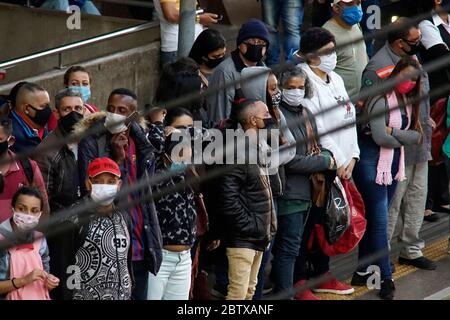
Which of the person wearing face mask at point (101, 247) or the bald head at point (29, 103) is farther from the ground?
the bald head at point (29, 103)

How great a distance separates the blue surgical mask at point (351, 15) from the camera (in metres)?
11.4

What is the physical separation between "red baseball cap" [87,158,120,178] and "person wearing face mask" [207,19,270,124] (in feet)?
5.04

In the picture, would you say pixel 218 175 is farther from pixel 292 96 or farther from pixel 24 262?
pixel 24 262

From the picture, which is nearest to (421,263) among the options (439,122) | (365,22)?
(439,122)

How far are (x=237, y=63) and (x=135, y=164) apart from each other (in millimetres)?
1810

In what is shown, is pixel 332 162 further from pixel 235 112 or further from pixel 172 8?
→ pixel 172 8

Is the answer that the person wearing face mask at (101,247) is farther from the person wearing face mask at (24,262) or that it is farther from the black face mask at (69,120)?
the black face mask at (69,120)

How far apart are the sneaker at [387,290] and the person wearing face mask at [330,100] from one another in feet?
2.86

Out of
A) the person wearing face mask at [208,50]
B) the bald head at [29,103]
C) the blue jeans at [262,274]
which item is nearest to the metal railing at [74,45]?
the person wearing face mask at [208,50]

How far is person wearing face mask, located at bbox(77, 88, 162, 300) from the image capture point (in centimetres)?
848

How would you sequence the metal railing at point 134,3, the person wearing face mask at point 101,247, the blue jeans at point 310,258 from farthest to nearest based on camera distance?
the metal railing at point 134,3 < the blue jeans at point 310,258 < the person wearing face mask at point 101,247

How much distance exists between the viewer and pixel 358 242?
10.3 metres

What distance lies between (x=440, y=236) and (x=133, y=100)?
3656mm

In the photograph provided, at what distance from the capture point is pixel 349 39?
37.6 feet
